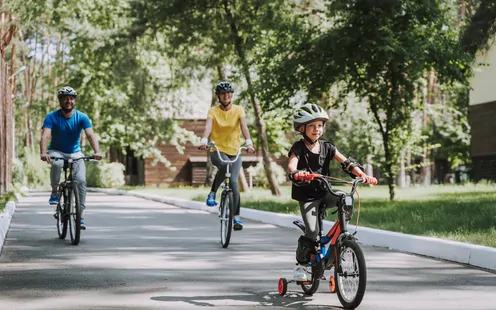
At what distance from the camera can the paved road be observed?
24.4ft

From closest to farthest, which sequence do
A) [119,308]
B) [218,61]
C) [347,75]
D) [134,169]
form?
[119,308] → [347,75] → [218,61] → [134,169]

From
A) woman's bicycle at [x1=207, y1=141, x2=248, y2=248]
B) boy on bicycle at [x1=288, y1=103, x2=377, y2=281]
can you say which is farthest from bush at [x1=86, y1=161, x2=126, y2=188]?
boy on bicycle at [x1=288, y1=103, x2=377, y2=281]

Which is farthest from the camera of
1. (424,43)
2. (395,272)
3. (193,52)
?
(193,52)

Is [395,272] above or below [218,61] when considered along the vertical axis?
below

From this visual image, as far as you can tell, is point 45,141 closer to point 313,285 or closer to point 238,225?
point 238,225

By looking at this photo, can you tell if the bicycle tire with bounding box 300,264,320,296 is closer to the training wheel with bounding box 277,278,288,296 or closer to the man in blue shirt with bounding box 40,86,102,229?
the training wheel with bounding box 277,278,288,296

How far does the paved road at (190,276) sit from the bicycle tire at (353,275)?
15cm

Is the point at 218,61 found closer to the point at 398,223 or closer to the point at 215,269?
the point at 398,223

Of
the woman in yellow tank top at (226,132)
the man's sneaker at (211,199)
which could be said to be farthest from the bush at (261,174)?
the woman in yellow tank top at (226,132)

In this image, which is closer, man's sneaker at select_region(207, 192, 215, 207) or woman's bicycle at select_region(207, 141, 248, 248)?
woman's bicycle at select_region(207, 141, 248, 248)

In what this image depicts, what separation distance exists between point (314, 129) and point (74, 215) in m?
5.75

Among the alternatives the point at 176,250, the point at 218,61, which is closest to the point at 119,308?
the point at 176,250

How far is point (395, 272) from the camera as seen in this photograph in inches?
377

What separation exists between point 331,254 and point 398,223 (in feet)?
24.2
